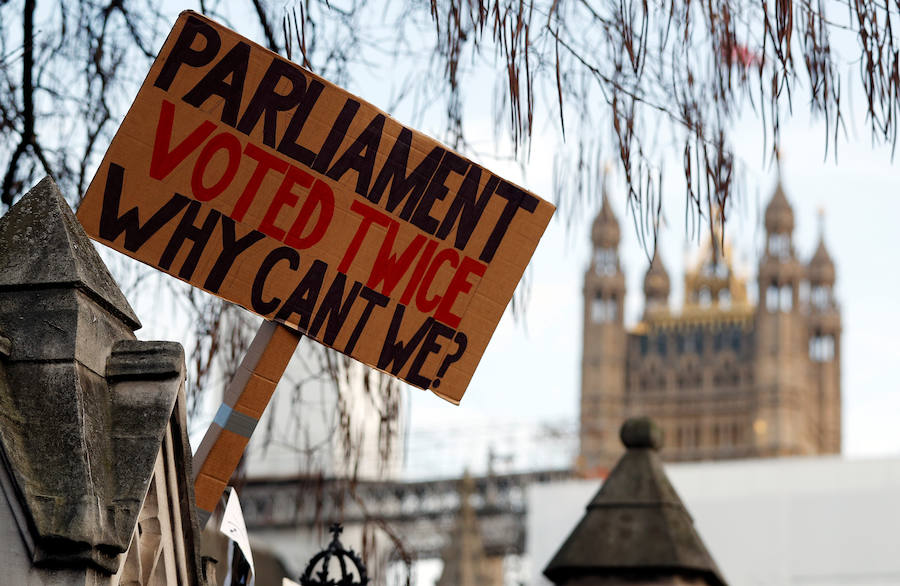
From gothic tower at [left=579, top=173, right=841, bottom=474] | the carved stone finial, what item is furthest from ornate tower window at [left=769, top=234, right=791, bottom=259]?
the carved stone finial

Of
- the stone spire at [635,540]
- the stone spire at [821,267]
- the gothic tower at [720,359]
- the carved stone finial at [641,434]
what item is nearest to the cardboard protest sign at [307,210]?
the stone spire at [635,540]

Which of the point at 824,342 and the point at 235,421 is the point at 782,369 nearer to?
the point at 824,342

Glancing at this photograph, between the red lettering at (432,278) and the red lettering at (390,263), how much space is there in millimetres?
47

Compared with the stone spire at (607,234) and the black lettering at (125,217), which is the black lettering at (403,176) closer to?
the black lettering at (125,217)

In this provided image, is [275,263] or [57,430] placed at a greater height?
[275,263]

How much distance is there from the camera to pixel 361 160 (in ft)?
10.8

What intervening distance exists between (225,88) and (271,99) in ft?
0.33

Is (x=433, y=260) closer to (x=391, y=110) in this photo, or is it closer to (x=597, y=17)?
(x=597, y=17)

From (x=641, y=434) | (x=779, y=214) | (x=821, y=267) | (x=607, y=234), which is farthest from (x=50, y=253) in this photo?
(x=821, y=267)

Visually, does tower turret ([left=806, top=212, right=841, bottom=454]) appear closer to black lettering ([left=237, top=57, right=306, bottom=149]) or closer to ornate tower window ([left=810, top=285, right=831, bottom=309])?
ornate tower window ([left=810, top=285, right=831, bottom=309])

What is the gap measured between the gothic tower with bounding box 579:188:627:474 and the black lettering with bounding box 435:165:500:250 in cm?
8666

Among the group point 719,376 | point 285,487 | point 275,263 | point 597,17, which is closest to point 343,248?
point 275,263

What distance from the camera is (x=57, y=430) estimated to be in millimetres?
2256

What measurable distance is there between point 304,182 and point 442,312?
413 millimetres
